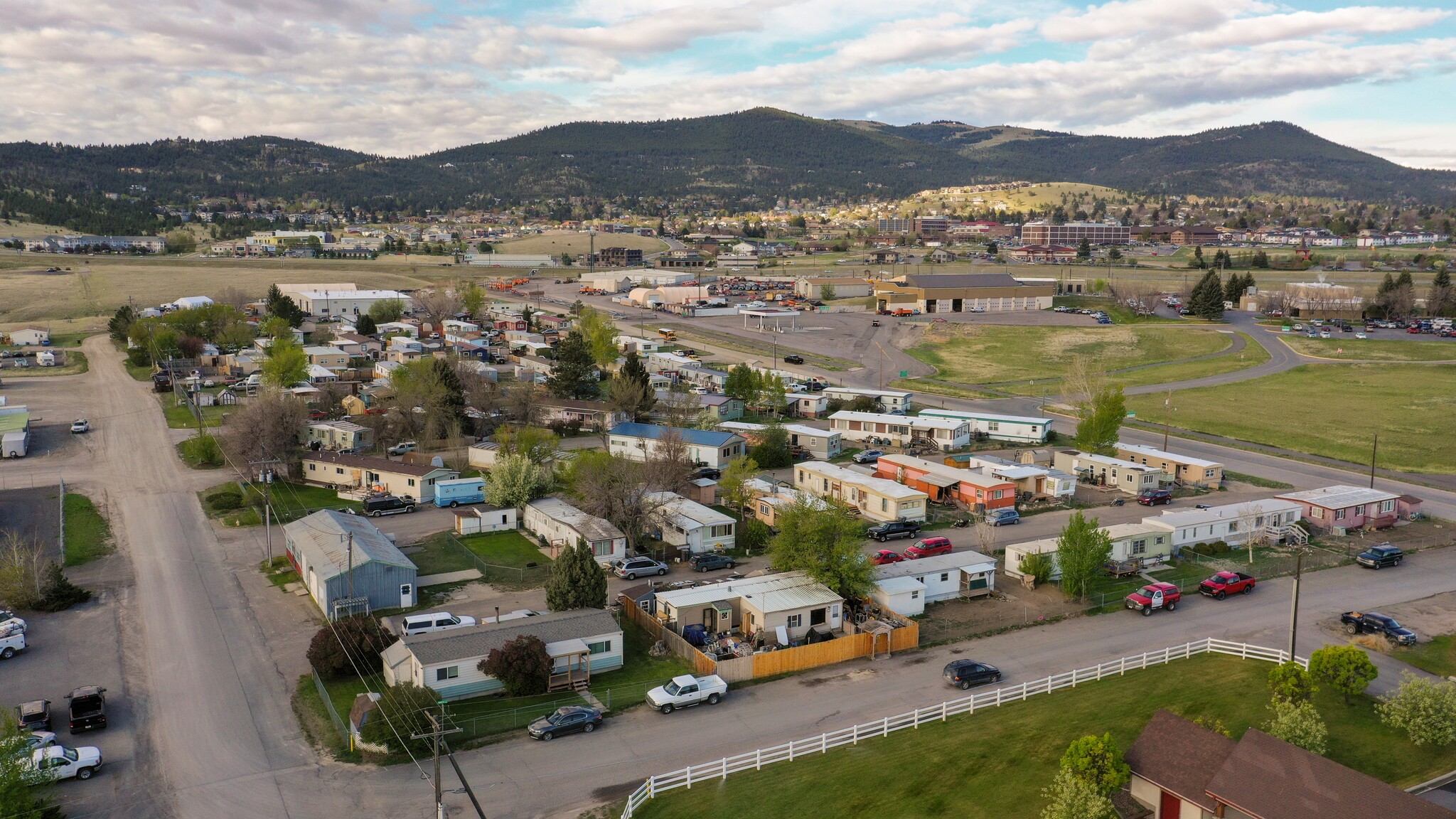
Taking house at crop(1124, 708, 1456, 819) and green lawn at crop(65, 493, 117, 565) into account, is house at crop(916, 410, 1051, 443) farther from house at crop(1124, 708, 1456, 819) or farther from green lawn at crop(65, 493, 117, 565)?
green lawn at crop(65, 493, 117, 565)

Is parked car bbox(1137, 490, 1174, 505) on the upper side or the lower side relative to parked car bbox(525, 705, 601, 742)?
lower

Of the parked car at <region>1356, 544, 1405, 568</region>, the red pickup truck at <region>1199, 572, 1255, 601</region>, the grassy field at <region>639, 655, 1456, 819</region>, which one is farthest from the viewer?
the parked car at <region>1356, 544, 1405, 568</region>

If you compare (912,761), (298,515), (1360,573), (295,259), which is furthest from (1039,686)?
(295,259)

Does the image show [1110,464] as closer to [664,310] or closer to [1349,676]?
[1349,676]

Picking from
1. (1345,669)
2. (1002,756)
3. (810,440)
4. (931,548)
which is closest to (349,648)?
(1002,756)

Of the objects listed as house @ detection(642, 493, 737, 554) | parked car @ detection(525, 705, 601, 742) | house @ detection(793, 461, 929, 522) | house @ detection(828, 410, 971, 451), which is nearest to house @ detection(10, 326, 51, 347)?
house @ detection(828, 410, 971, 451)

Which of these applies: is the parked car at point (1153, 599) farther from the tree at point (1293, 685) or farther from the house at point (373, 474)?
the house at point (373, 474)

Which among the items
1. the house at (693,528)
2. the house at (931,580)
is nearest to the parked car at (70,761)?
the house at (693,528)
